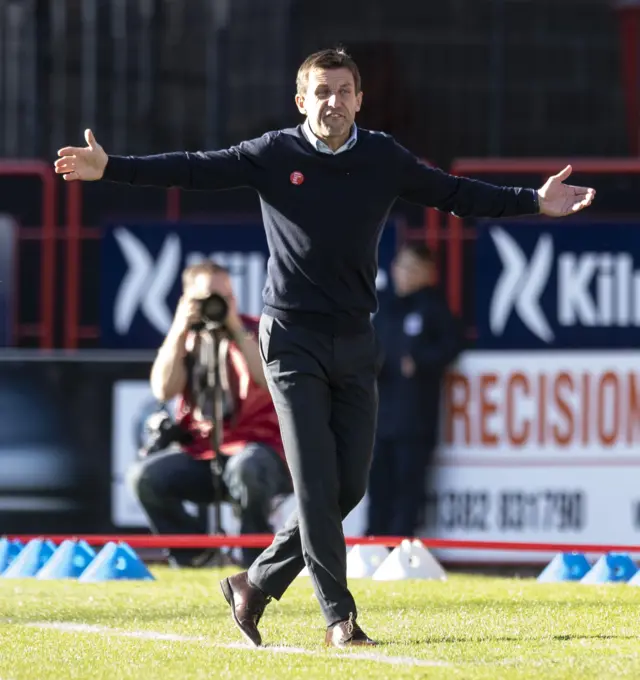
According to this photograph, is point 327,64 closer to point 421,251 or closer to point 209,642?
point 209,642

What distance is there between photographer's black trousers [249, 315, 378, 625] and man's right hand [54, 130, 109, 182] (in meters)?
0.73

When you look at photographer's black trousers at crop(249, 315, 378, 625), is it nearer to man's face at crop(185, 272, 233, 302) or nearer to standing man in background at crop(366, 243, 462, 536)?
man's face at crop(185, 272, 233, 302)

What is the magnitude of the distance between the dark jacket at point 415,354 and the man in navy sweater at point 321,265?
4.75m

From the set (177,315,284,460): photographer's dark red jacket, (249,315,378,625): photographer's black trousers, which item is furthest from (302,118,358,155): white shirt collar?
(177,315,284,460): photographer's dark red jacket

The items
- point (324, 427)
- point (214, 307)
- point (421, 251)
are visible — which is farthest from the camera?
point (421, 251)

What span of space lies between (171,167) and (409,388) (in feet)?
17.0

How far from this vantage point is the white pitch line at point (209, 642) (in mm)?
6020

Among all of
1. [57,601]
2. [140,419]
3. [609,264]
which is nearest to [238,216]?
[140,419]

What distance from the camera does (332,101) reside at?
642 centimetres

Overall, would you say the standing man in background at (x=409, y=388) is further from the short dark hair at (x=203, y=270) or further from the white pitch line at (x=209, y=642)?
the white pitch line at (x=209, y=642)

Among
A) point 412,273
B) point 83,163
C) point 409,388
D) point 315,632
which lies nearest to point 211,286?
point 412,273

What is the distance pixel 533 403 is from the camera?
37.4ft

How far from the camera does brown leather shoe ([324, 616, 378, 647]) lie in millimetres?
6332

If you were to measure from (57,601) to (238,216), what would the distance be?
4.20 meters
